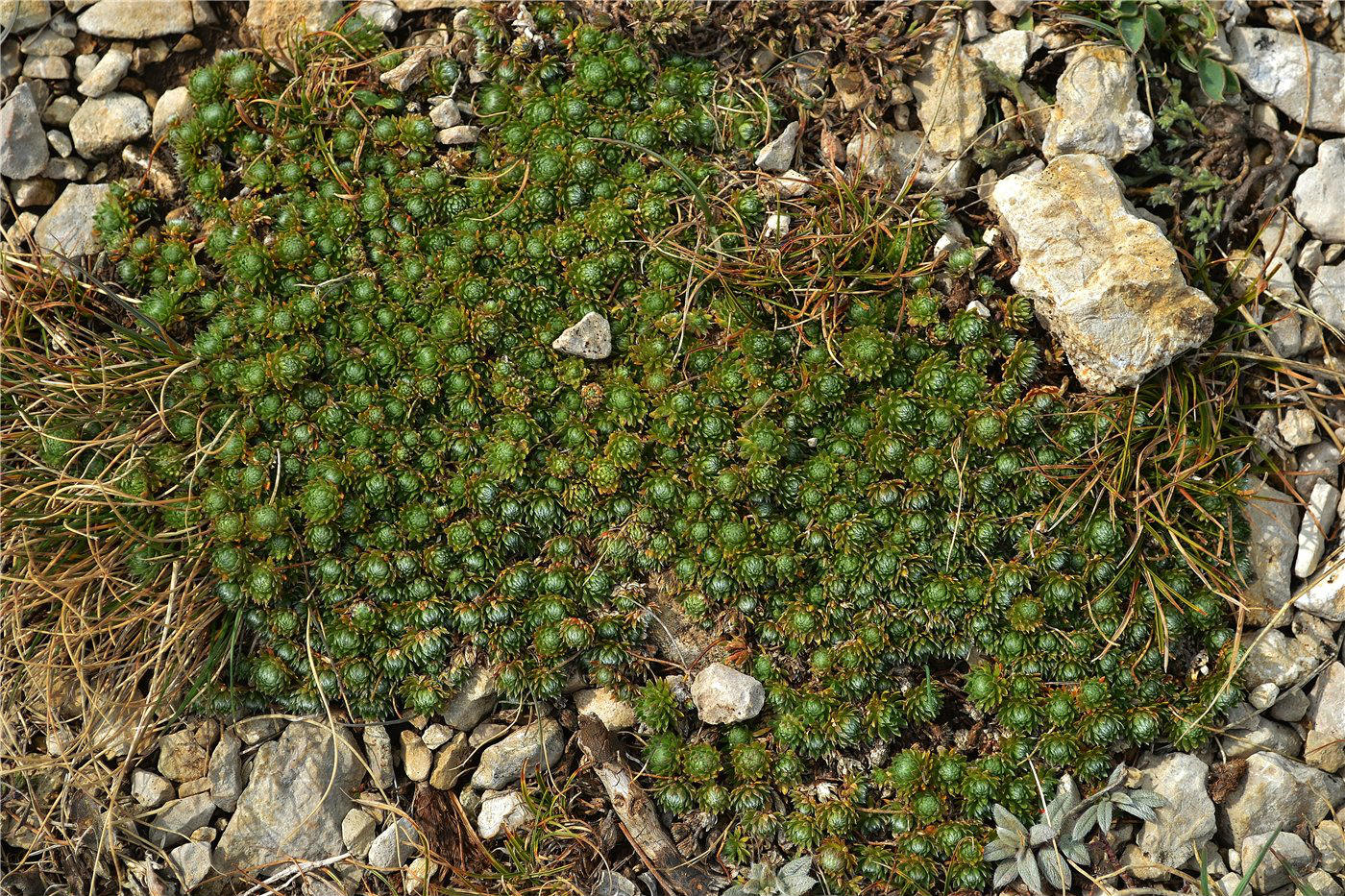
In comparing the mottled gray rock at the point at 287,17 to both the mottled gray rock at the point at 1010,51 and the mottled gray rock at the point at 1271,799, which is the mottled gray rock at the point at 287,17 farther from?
the mottled gray rock at the point at 1271,799

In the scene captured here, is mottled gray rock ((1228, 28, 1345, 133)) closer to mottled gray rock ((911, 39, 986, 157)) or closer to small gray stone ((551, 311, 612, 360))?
mottled gray rock ((911, 39, 986, 157))

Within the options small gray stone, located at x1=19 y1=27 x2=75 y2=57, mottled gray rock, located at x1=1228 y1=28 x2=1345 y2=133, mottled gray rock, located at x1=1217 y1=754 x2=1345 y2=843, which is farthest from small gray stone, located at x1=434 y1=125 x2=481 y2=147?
mottled gray rock, located at x1=1217 y1=754 x2=1345 y2=843

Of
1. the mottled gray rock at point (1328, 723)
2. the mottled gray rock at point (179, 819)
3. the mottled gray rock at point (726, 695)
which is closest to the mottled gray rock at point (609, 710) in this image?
the mottled gray rock at point (726, 695)

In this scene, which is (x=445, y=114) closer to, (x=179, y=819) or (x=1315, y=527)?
(x=179, y=819)

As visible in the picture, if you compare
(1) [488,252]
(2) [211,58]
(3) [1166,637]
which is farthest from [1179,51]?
(2) [211,58]

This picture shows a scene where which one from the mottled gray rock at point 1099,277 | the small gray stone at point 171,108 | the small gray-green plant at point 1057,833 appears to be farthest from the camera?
the small gray stone at point 171,108

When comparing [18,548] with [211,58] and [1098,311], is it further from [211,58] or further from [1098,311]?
[1098,311]
